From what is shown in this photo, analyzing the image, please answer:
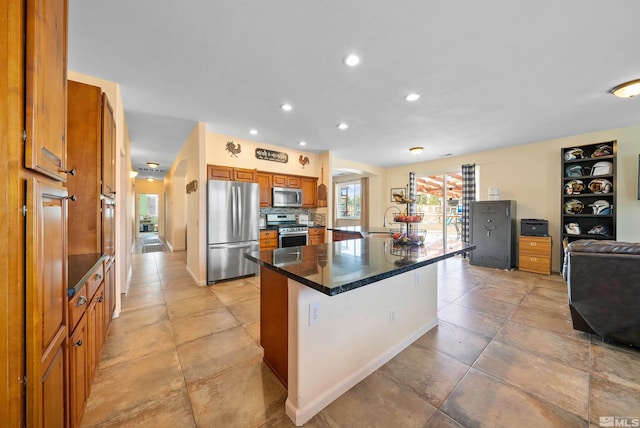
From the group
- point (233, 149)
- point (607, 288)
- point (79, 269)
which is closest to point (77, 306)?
point (79, 269)

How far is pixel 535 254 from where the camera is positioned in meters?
4.63

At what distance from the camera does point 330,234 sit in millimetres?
5672

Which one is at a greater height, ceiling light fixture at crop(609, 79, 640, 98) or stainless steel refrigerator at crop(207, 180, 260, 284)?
ceiling light fixture at crop(609, 79, 640, 98)

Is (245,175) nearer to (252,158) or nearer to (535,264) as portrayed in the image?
(252,158)

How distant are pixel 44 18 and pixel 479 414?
2.79m

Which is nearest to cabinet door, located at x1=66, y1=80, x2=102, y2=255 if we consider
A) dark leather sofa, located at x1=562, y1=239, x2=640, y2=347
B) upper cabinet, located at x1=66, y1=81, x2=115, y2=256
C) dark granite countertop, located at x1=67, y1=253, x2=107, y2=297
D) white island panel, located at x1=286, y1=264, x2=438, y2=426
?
upper cabinet, located at x1=66, y1=81, x2=115, y2=256

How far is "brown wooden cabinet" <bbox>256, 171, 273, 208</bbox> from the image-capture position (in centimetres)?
498

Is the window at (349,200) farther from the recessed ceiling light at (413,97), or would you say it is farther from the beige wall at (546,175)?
the recessed ceiling light at (413,97)

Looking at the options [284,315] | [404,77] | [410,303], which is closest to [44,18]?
[284,315]

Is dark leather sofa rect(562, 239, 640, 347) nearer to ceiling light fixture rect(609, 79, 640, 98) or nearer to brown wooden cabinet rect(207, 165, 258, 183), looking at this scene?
ceiling light fixture rect(609, 79, 640, 98)

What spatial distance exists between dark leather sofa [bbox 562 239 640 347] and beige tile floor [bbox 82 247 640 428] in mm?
177

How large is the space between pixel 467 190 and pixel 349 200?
13.0 feet
